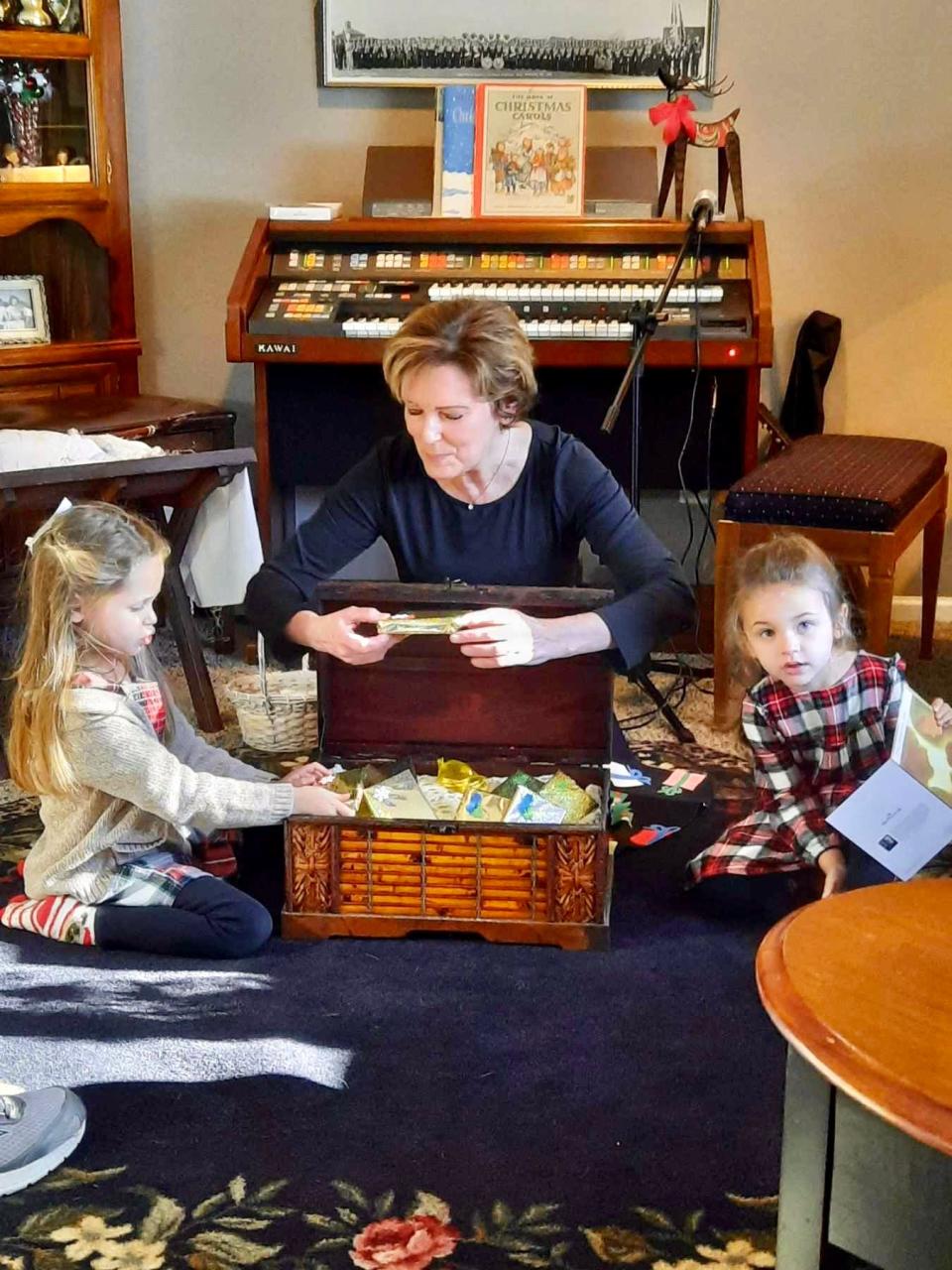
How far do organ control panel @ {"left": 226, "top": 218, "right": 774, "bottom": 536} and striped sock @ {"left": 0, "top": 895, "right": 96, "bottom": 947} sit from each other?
5.46ft

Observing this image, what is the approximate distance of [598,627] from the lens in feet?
7.75

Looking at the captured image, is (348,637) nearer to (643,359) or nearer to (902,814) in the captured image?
(902,814)

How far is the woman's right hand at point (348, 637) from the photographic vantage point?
2.36 m

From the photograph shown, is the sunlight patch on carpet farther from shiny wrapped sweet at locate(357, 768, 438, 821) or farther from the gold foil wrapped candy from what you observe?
the gold foil wrapped candy

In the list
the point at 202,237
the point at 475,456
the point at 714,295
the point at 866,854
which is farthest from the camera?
the point at 202,237

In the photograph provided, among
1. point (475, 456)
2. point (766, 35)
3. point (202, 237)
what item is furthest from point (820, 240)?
point (475, 456)

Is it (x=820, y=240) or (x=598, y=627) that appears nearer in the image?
(x=598, y=627)

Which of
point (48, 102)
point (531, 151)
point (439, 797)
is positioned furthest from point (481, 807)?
point (48, 102)

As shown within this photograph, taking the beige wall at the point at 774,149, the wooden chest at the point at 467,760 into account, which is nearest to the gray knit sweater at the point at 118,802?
the wooden chest at the point at 467,760

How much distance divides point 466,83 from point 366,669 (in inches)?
82.1

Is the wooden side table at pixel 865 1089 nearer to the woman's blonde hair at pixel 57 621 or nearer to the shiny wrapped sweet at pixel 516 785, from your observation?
the shiny wrapped sweet at pixel 516 785

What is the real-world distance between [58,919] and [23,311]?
2279 mm

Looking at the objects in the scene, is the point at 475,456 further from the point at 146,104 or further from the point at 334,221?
the point at 146,104

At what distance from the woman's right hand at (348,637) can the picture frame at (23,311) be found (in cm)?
205
